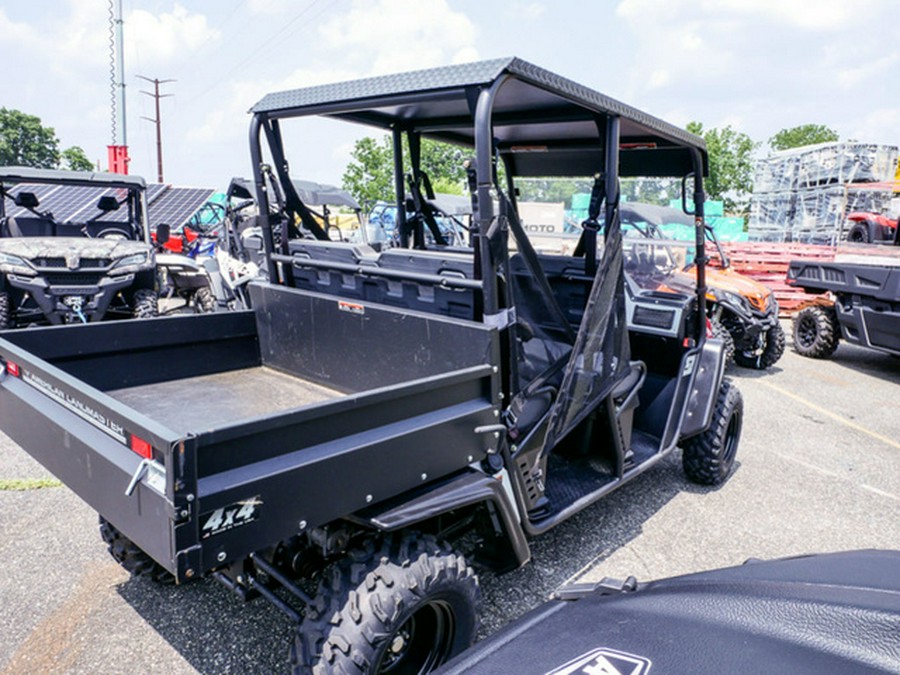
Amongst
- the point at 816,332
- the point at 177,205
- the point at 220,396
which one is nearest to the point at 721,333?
the point at 816,332

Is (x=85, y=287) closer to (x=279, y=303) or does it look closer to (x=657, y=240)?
(x=279, y=303)

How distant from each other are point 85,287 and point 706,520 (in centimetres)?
726

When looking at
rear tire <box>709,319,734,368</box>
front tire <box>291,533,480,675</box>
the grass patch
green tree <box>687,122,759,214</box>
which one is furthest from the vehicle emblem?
green tree <box>687,122,759,214</box>

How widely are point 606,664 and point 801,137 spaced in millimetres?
53866

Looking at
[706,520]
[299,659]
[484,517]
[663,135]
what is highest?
[663,135]

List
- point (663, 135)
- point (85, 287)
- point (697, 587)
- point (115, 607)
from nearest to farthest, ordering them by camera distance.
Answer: point (697, 587) → point (115, 607) → point (663, 135) → point (85, 287)

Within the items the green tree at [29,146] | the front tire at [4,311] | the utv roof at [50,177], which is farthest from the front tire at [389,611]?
the green tree at [29,146]

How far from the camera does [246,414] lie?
3.02 metres

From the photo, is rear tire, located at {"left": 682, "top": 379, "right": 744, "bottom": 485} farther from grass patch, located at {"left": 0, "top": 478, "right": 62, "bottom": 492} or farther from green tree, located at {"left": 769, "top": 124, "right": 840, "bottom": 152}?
green tree, located at {"left": 769, "top": 124, "right": 840, "bottom": 152}

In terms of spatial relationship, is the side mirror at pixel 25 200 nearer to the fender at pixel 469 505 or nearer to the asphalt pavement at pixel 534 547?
the asphalt pavement at pixel 534 547

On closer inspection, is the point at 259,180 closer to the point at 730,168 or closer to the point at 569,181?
the point at 569,181

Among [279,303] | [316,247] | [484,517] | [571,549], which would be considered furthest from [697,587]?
[279,303]

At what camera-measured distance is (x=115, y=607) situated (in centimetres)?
277

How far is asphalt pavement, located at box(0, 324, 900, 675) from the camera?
8.29ft
